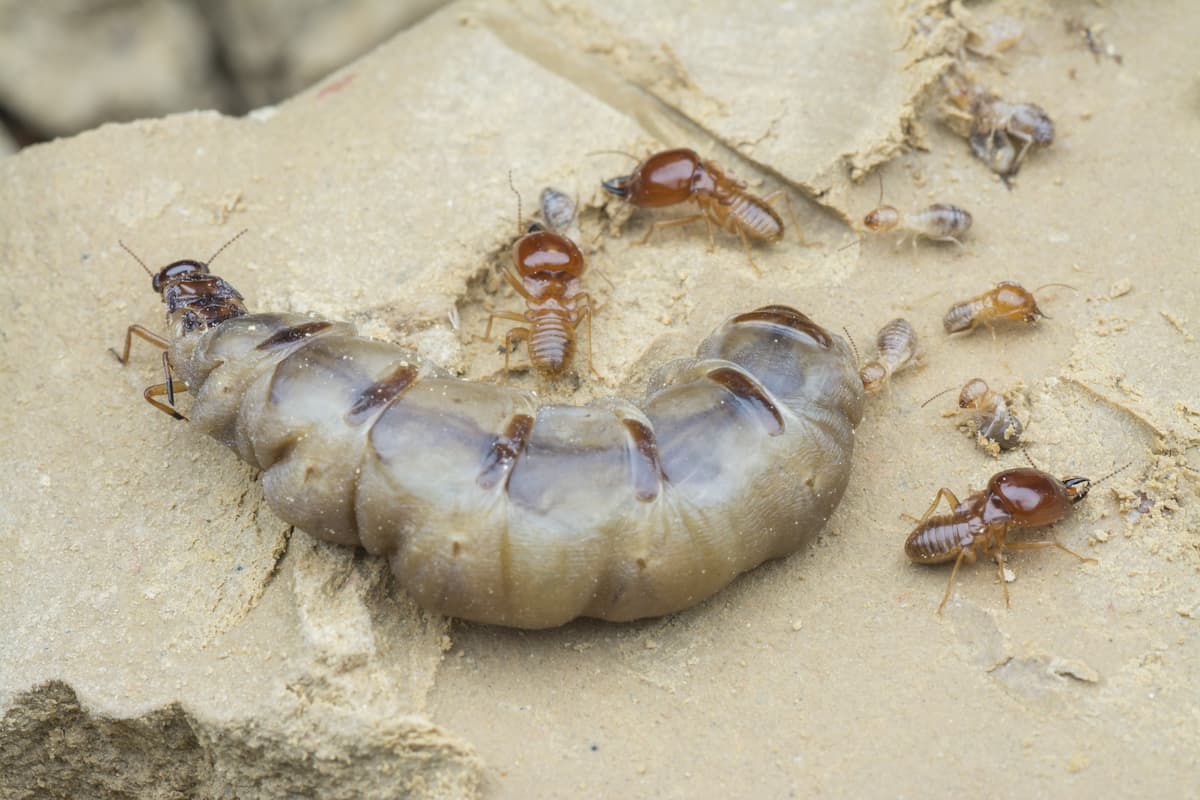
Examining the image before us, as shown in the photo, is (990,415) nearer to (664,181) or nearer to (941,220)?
(941,220)

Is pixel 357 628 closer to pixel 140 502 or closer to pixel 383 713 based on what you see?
pixel 383 713

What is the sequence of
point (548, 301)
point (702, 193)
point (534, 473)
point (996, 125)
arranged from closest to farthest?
point (534, 473), point (548, 301), point (702, 193), point (996, 125)

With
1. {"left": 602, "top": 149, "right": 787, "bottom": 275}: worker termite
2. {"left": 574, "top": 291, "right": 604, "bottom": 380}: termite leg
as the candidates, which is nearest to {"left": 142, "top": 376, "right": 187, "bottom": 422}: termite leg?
{"left": 574, "top": 291, "right": 604, "bottom": 380}: termite leg

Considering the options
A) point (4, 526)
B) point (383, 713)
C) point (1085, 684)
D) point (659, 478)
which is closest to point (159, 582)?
point (4, 526)

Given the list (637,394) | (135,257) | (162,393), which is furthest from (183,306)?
(637,394)

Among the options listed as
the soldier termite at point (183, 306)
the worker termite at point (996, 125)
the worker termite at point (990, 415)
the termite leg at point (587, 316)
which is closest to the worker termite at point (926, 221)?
the worker termite at point (996, 125)

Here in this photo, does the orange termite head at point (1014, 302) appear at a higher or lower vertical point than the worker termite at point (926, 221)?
lower

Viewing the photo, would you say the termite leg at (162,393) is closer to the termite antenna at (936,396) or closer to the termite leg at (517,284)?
the termite leg at (517,284)
